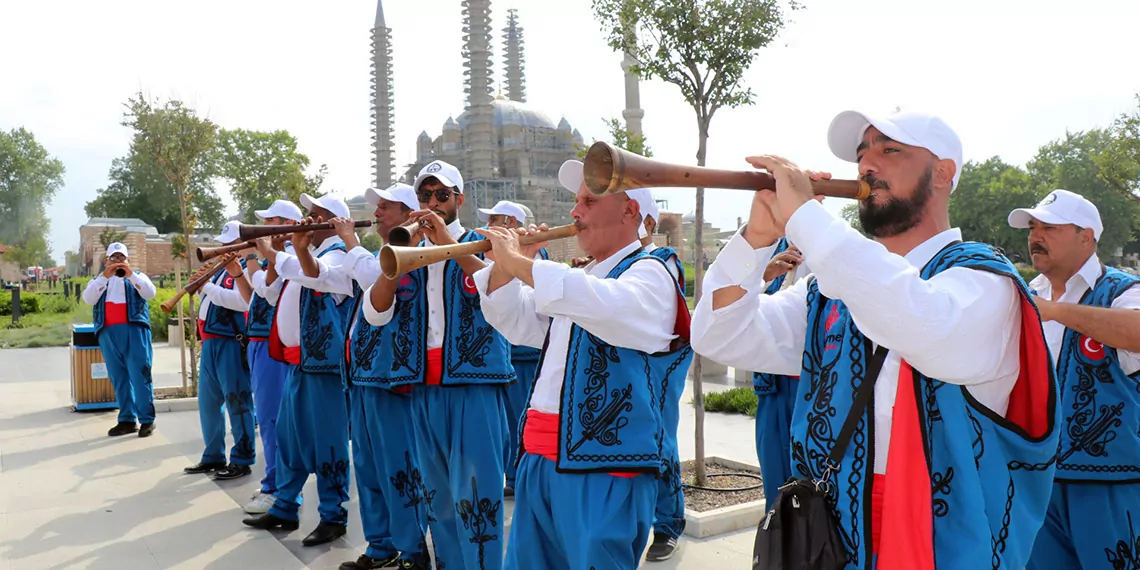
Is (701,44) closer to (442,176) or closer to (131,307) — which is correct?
(442,176)

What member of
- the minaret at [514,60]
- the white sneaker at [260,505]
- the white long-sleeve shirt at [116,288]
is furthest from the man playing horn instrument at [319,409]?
the minaret at [514,60]

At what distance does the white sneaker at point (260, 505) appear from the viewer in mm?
6547

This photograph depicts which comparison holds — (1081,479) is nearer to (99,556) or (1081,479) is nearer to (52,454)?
(99,556)

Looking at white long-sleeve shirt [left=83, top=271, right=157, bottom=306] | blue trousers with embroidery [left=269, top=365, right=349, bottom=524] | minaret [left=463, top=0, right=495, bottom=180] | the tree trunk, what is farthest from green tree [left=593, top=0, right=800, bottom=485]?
minaret [left=463, top=0, right=495, bottom=180]

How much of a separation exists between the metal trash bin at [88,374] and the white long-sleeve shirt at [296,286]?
5850 mm

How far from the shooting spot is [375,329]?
4969 millimetres

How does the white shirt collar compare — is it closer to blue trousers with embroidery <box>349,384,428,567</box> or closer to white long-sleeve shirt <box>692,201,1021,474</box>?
white long-sleeve shirt <box>692,201,1021,474</box>

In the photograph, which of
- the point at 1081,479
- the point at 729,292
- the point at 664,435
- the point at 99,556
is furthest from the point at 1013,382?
the point at 99,556

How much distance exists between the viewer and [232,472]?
7.86 m

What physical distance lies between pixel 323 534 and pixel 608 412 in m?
3.46

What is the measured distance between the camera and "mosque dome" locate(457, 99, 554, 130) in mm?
80188

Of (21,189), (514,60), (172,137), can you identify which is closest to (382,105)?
(514,60)

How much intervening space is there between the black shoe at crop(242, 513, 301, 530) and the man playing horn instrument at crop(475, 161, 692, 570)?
3494 millimetres

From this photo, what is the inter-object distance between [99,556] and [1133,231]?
→ 54.4m
